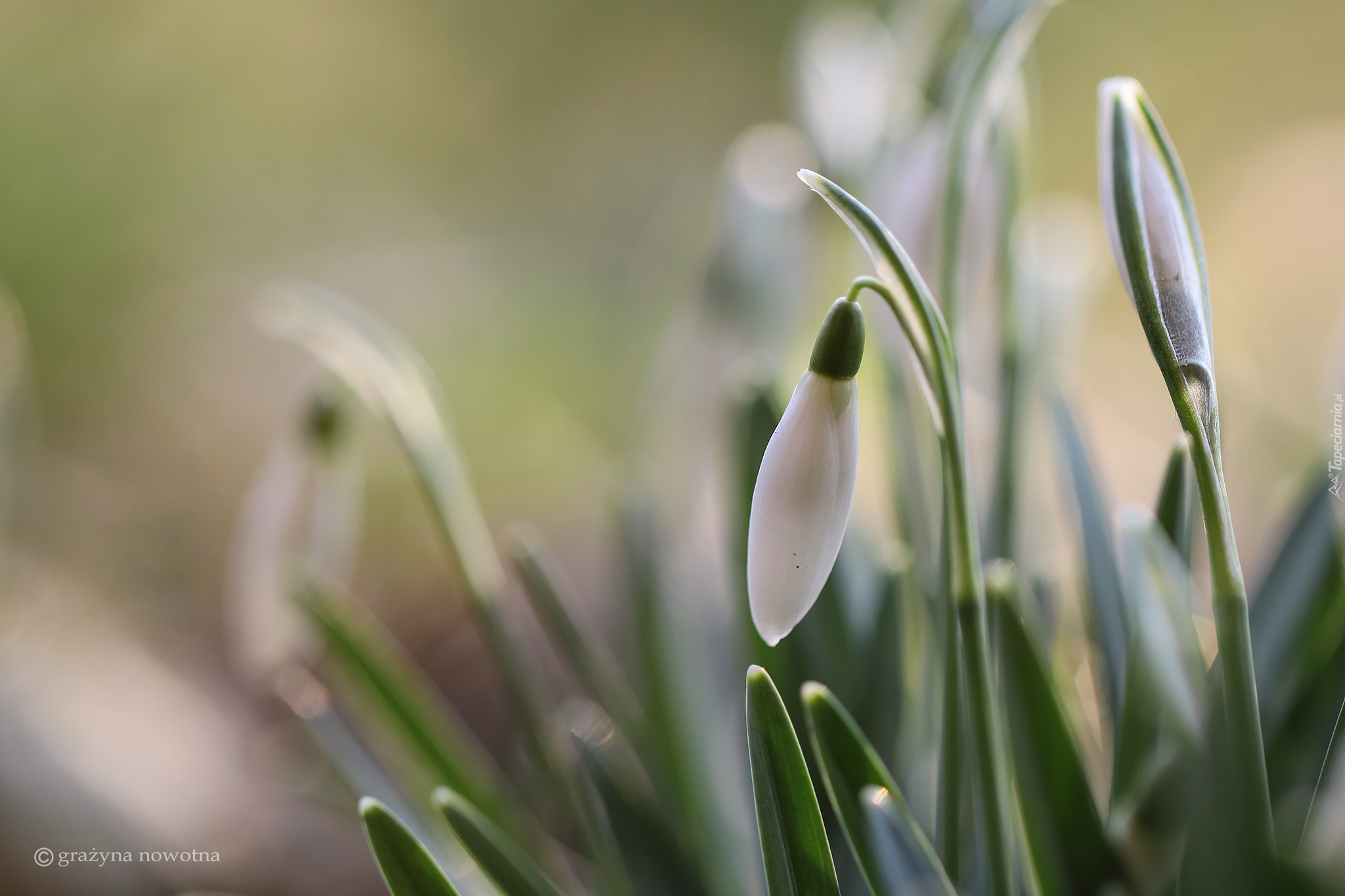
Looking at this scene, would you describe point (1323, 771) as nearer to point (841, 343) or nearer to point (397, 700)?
point (841, 343)

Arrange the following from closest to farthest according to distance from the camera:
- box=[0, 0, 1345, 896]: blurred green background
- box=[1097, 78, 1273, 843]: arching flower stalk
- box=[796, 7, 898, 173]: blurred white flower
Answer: box=[1097, 78, 1273, 843]: arching flower stalk → box=[796, 7, 898, 173]: blurred white flower → box=[0, 0, 1345, 896]: blurred green background

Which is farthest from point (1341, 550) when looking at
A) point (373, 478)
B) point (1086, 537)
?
point (373, 478)

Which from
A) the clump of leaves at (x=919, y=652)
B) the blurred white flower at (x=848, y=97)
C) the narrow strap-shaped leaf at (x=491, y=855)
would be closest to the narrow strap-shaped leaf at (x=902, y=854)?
the clump of leaves at (x=919, y=652)

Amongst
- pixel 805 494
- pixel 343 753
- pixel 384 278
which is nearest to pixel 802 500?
pixel 805 494

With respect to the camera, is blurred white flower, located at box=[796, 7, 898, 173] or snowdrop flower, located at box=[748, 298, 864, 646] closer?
snowdrop flower, located at box=[748, 298, 864, 646]

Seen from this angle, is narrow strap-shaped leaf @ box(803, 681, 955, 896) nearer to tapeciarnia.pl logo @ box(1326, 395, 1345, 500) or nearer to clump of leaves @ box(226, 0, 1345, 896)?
clump of leaves @ box(226, 0, 1345, 896)

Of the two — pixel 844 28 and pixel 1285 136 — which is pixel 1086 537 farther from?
pixel 1285 136

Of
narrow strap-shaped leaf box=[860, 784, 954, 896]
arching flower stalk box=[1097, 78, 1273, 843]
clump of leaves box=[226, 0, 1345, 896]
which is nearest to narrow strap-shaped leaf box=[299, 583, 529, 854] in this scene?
clump of leaves box=[226, 0, 1345, 896]
